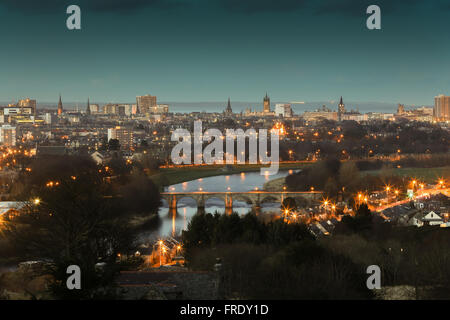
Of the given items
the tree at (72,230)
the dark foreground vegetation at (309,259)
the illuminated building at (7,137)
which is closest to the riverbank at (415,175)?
the dark foreground vegetation at (309,259)

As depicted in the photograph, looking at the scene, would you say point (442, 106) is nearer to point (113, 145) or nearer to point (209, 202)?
point (113, 145)

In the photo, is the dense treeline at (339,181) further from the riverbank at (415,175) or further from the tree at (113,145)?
the tree at (113,145)

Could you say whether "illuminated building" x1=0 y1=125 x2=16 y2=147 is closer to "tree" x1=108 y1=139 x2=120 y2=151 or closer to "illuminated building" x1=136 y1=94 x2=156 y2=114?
"tree" x1=108 y1=139 x2=120 y2=151

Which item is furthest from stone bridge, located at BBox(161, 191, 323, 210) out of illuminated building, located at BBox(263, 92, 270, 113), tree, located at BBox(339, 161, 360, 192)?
illuminated building, located at BBox(263, 92, 270, 113)

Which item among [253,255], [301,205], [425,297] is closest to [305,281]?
[425,297]

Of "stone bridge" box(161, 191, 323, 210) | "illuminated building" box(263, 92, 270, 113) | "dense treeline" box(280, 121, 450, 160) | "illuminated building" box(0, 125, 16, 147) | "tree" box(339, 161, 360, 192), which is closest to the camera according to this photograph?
"stone bridge" box(161, 191, 323, 210)

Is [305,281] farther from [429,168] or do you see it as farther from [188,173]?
[429,168]

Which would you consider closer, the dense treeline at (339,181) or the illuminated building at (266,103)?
the dense treeline at (339,181)
